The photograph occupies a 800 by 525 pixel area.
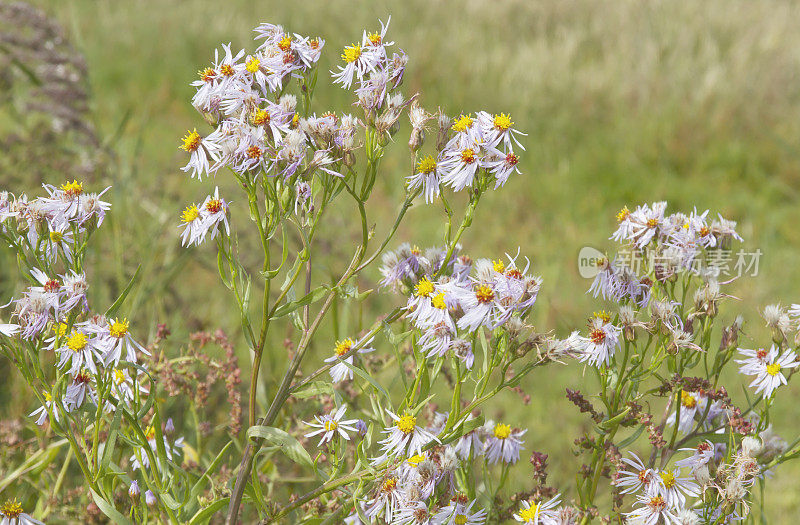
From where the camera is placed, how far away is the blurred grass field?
3.77 meters

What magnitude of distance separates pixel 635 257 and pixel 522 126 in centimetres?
464

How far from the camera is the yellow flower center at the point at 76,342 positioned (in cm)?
143

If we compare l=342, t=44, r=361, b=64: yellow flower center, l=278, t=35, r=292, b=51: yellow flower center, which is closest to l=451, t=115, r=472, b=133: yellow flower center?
l=342, t=44, r=361, b=64: yellow flower center

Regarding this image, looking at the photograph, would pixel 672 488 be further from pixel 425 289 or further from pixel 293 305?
pixel 293 305

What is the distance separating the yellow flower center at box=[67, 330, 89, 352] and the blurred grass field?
5.16 feet

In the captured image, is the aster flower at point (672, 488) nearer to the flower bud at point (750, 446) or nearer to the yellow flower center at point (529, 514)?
the flower bud at point (750, 446)

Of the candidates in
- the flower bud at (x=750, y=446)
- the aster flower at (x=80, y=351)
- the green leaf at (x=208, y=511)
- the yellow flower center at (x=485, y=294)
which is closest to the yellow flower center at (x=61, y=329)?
the aster flower at (x=80, y=351)

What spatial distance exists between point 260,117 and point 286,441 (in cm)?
59

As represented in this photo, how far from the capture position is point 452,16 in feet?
27.7

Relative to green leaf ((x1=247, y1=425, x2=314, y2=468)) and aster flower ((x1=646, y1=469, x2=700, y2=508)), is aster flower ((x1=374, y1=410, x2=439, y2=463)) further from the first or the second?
aster flower ((x1=646, y1=469, x2=700, y2=508))

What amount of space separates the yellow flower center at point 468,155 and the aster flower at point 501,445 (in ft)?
2.14

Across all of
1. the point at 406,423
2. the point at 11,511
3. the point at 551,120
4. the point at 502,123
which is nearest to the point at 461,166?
the point at 502,123

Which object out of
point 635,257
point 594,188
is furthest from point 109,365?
point 594,188

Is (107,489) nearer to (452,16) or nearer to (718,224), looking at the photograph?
(718,224)
